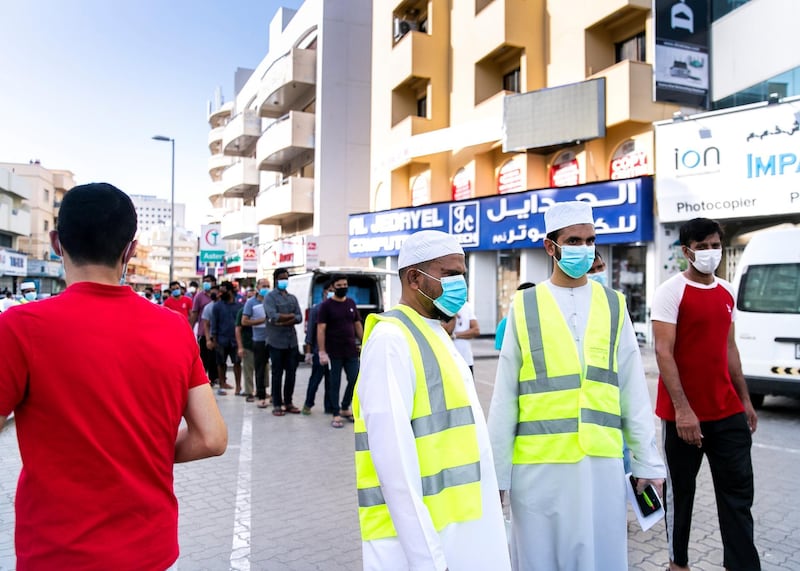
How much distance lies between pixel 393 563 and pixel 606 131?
1667 centimetres

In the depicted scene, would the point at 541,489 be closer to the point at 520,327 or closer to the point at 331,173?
the point at 520,327

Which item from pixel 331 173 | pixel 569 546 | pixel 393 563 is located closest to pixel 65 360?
pixel 393 563

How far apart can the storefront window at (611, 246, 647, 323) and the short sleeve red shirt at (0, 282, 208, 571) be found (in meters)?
15.5

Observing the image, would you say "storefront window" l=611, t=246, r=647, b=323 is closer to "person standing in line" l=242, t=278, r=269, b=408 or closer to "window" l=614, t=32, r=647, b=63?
"window" l=614, t=32, r=647, b=63

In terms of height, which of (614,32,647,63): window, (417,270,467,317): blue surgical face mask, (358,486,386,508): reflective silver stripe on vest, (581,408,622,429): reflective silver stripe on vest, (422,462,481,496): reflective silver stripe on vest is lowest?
(358,486,386,508): reflective silver stripe on vest

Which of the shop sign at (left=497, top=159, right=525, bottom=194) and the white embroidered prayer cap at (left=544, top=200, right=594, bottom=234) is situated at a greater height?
→ the shop sign at (left=497, top=159, right=525, bottom=194)

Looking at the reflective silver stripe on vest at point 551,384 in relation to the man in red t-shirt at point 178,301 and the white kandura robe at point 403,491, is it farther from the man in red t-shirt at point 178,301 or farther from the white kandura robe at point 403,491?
the man in red t-shirt at point 178,301

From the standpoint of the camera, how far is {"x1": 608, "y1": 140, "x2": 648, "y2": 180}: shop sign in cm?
1587

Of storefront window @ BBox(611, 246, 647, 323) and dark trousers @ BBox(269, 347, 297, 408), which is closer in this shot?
dark trousers @ BBox(269, 347, 297, 408)

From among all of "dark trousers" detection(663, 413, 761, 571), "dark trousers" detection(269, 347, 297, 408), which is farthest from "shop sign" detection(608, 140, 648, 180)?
"dark trousers" detection(663, 413, 761, 571)

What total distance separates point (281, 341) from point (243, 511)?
13.7 feet

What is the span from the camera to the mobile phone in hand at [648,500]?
8.73ft

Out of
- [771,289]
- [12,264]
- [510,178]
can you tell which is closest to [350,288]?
[510,178]

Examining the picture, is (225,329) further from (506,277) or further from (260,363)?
(506,277)
